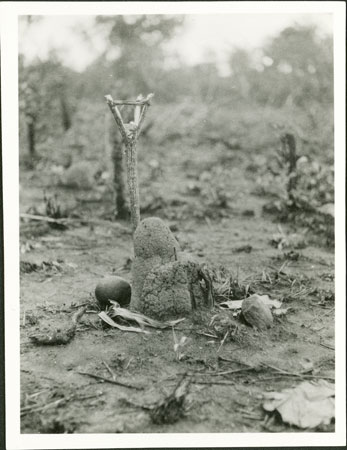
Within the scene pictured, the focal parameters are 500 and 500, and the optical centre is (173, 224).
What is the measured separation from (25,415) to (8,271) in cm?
107

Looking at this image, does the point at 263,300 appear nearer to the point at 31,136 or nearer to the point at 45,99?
the point at 31,136

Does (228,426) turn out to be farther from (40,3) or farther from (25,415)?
(40,3)

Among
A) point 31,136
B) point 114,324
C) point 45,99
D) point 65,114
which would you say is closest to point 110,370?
point 114,324

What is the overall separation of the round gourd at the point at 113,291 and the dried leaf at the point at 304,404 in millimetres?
1305

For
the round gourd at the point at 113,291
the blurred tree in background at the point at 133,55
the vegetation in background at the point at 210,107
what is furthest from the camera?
the vegetation in background at the point at 210,107

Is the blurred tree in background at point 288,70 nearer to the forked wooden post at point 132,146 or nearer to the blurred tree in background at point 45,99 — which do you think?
the forked wooden post at point 132,146

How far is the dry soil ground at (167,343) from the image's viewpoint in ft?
9.50

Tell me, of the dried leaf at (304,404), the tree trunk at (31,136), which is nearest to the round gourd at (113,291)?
the dried leaf at (304,404)

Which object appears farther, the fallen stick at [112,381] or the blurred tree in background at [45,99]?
the blurred tree in background at [45,99]

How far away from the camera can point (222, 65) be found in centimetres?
797

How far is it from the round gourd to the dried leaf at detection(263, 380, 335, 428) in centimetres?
130

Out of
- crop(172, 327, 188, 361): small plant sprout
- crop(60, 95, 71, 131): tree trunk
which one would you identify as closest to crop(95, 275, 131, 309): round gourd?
crop(172, 327, 188, 361): small plant sprout

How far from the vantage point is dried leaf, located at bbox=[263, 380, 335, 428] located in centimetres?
289

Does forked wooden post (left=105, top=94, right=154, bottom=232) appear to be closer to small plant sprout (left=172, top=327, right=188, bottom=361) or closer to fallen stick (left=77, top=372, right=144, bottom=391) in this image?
small plant sprout (left=172, top=327, right=188, bottom=361)
